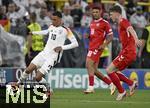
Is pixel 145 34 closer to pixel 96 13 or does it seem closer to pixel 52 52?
pixel 96 13

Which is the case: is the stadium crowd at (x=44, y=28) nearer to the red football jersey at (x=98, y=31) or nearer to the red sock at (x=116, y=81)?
the red football jersey at (x=98, y=31)

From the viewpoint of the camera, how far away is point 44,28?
26.2 metres

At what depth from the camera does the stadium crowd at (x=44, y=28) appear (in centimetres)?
2511

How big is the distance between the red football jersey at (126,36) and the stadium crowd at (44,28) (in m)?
5.70

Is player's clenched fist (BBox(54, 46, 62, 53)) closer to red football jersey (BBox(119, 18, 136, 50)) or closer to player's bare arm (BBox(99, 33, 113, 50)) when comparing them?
player's bare arm (BBox(99, 33, 113, 50))

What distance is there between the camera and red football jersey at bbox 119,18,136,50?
17703mm

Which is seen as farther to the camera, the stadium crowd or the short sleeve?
the stadium crowd

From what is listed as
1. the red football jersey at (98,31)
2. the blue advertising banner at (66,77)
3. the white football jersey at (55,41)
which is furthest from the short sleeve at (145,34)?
the white football jersey at (55,41)

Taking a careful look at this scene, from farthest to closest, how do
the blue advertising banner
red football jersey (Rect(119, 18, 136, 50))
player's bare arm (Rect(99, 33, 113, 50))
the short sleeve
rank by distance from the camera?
1. the blue advertising banner
2. the short sleeve
3. player's bare arm (Rect(99, 33, 113, 50))
4. red football jersey (Rect(119, 18, 136, 50))

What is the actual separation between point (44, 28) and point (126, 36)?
8649mm

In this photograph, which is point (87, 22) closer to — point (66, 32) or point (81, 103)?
point (66, 32)

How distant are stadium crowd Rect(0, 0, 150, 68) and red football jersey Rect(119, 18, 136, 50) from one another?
570 cm

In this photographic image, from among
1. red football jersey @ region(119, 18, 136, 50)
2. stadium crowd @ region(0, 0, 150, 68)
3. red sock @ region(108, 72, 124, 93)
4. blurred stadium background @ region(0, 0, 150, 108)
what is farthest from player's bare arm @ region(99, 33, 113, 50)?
stadium crowd @ region(0, 0, 150, 68)

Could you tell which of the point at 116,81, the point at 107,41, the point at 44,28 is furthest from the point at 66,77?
the point at 116,81
